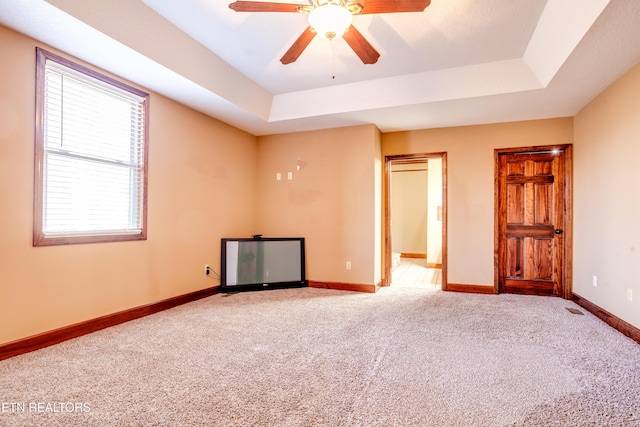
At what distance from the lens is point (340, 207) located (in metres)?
4.69

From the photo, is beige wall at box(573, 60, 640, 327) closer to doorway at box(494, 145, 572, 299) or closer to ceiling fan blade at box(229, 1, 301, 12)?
doorway at box(494, 145, 572, 299)

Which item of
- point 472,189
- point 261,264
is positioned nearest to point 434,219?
point 472,189

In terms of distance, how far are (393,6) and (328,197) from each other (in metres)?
3.04

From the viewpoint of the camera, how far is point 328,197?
4.77 meters

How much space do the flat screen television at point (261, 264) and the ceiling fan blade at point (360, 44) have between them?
2961 millimetres

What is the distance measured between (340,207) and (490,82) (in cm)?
245

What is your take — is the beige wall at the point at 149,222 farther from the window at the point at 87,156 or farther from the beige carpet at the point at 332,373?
the beige carpet at the point at 332,373

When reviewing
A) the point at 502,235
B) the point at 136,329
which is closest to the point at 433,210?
the point at 502,235

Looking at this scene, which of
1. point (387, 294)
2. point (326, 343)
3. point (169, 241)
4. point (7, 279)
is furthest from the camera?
point (387, 294)

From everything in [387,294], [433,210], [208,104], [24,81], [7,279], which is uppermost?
[208,104]

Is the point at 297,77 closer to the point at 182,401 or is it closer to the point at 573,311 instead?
the point at 182,401

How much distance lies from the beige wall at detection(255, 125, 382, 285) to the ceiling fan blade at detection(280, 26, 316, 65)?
7.17 ft

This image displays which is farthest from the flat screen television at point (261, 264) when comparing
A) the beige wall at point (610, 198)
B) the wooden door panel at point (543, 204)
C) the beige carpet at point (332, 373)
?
the beige wall at point (610, 198)

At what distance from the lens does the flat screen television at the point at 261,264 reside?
4406 millimetres
